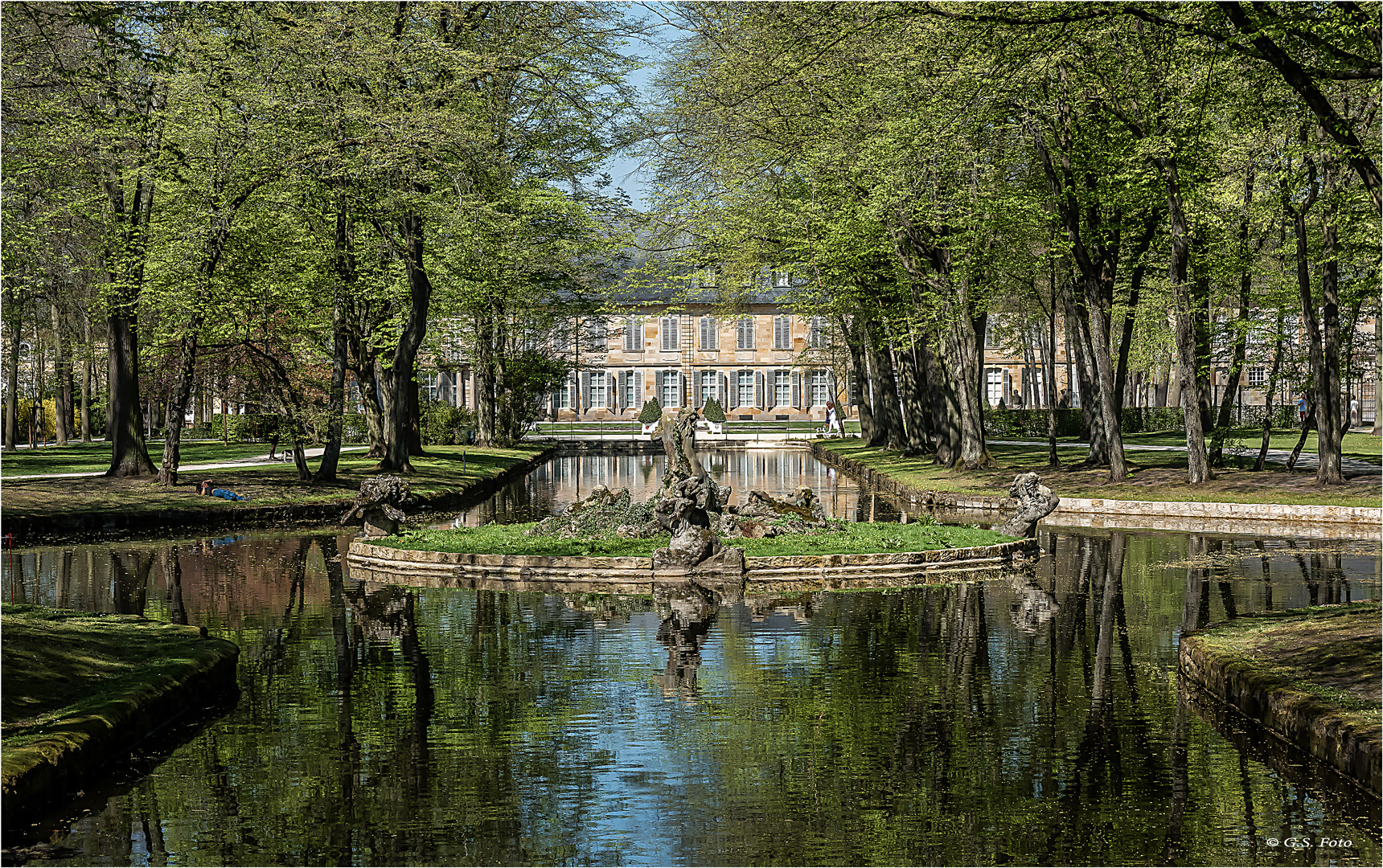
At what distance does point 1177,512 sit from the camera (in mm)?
23547

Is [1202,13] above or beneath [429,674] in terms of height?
above

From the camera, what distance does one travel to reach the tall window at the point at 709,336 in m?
88.8

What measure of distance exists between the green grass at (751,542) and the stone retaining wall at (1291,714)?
6.81 meters

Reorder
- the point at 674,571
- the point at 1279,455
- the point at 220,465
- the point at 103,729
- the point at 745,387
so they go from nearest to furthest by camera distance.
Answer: the point at 103,729
the point at 674,571
the point at 220,465
the point at 1279,455
the point at 745,387

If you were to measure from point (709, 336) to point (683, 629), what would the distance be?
7687 cm

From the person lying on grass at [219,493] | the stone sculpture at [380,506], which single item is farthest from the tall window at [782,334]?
the stone sculpture at [380,506]

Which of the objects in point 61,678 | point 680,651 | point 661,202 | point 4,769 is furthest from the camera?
point 661,202

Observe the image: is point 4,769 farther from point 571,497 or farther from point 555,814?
point 571,497

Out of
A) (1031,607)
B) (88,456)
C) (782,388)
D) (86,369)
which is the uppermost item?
(86,369)

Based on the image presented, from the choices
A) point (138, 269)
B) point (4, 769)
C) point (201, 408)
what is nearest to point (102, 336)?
point (201, 408)

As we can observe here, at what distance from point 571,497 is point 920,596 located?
15734 millimetres

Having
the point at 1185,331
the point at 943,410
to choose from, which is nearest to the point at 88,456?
the point at 943,410

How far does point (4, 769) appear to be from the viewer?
6.93 meters

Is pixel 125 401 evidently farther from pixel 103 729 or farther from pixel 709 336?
pixel 709 336
